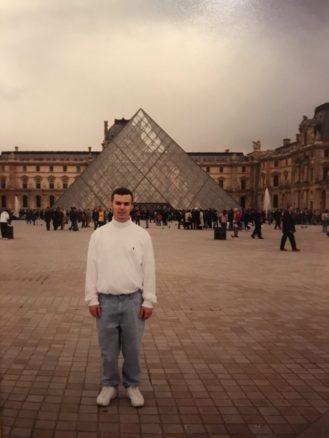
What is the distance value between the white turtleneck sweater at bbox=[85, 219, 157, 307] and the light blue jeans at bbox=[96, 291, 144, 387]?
6 centimetres

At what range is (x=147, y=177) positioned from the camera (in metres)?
31.3

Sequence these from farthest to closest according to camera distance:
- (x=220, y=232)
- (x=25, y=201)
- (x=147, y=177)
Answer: (x=25, y=201) < (x=147, y=177) < (x=220, y=232)

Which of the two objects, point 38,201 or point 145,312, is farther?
point 38,201

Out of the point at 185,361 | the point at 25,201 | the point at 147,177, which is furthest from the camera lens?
the point at 25,201

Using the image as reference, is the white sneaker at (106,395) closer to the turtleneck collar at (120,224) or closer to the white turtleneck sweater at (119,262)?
the white turtleneck sweater at (119,262)

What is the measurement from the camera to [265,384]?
11.6 feet

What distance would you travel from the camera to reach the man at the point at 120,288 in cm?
309

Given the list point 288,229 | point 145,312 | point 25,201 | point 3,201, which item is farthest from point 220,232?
point 25,201

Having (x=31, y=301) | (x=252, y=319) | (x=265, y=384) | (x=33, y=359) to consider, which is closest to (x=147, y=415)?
(x=265, y=384)

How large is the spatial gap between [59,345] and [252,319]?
2132mm

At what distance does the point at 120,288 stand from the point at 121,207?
1.62ft

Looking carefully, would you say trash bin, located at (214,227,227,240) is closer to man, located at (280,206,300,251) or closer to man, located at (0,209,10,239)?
man, located at (280,206,300,251)

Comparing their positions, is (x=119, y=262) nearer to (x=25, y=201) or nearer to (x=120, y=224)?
(x=120, y=224)

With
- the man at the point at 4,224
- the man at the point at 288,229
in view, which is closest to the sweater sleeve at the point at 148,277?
the man at the point at 288,229
